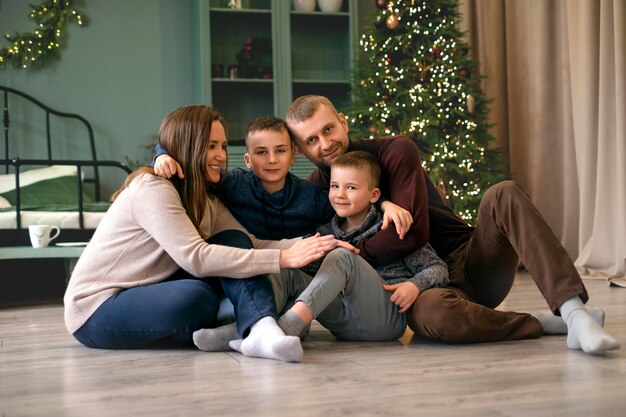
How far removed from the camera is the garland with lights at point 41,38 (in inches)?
197

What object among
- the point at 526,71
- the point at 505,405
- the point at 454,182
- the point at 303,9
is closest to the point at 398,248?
the point at 505,405

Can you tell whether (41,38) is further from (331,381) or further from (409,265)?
(331,381)

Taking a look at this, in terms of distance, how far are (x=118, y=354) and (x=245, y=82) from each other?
11.5 feet

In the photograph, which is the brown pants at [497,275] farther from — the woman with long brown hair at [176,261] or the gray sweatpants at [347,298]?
the woman with long brown hair at [176,261]

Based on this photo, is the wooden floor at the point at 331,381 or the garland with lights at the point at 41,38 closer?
the wooden floor at the point at 331,381

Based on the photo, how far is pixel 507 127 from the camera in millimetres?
5246

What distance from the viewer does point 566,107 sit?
4.62m

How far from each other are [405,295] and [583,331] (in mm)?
448

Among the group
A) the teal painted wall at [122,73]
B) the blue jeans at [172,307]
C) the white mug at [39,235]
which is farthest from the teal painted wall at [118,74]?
the blue jeans at [172,307]

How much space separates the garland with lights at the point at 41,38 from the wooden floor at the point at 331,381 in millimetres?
3278

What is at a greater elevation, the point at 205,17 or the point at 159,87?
the point at 205,17

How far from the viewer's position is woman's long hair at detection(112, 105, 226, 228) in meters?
2.12

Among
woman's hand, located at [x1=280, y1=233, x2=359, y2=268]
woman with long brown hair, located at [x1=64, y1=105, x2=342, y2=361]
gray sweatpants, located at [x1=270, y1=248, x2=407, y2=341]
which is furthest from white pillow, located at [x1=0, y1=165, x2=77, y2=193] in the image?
woman's hand, located at [x1=280, y1=233, x2=359, y2=268]

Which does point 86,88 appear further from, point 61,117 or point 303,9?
point 303,9
